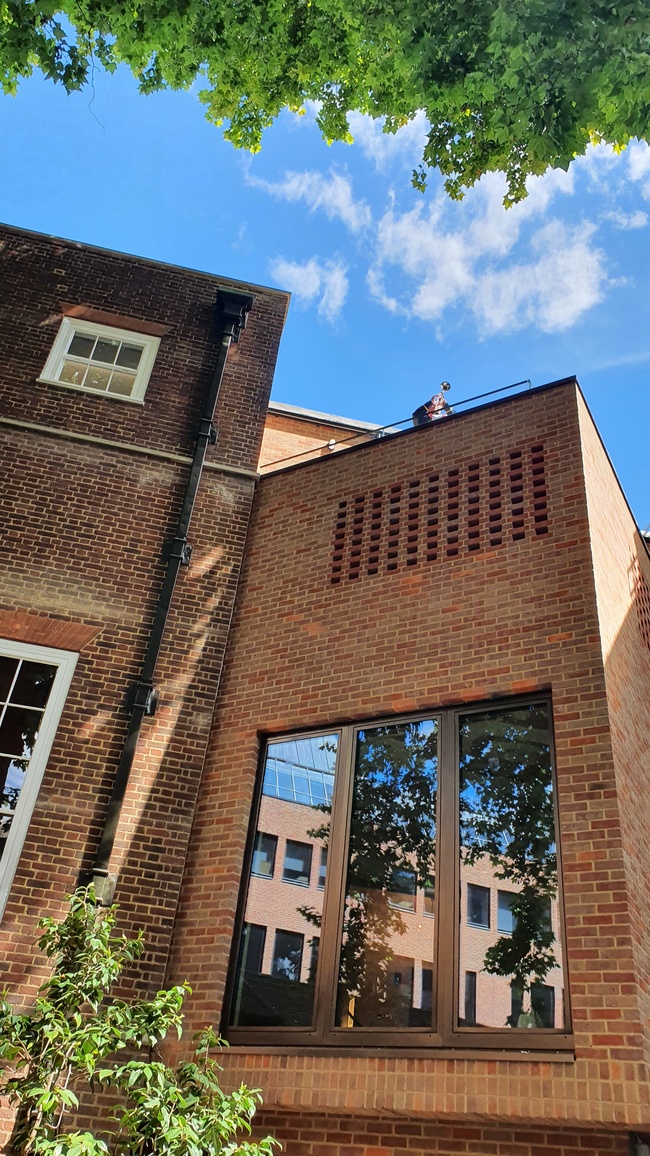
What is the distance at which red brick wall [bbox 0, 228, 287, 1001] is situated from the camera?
742 centimetres

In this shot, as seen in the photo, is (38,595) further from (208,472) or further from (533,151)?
(533,151)

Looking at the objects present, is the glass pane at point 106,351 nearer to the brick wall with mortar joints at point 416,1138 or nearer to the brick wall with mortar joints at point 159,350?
the brick wall with mortar joints at point 159,350

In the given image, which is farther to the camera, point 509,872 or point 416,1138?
point 509,872

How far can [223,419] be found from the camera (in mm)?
10414

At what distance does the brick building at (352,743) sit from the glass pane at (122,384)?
0.12ft

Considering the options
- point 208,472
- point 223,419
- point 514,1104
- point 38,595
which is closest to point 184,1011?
point 514,1104

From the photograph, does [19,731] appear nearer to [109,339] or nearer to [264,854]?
[264,854]

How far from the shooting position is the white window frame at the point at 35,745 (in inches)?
287

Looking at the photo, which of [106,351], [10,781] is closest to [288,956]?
[10,781]

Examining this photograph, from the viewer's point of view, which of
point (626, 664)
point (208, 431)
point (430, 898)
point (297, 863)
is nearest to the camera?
point (430, 898)

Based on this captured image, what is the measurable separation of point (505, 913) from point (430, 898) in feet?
1.83

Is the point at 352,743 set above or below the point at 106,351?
below

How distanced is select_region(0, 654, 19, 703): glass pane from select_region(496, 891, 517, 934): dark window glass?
4640mm

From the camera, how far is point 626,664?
7492 mm
